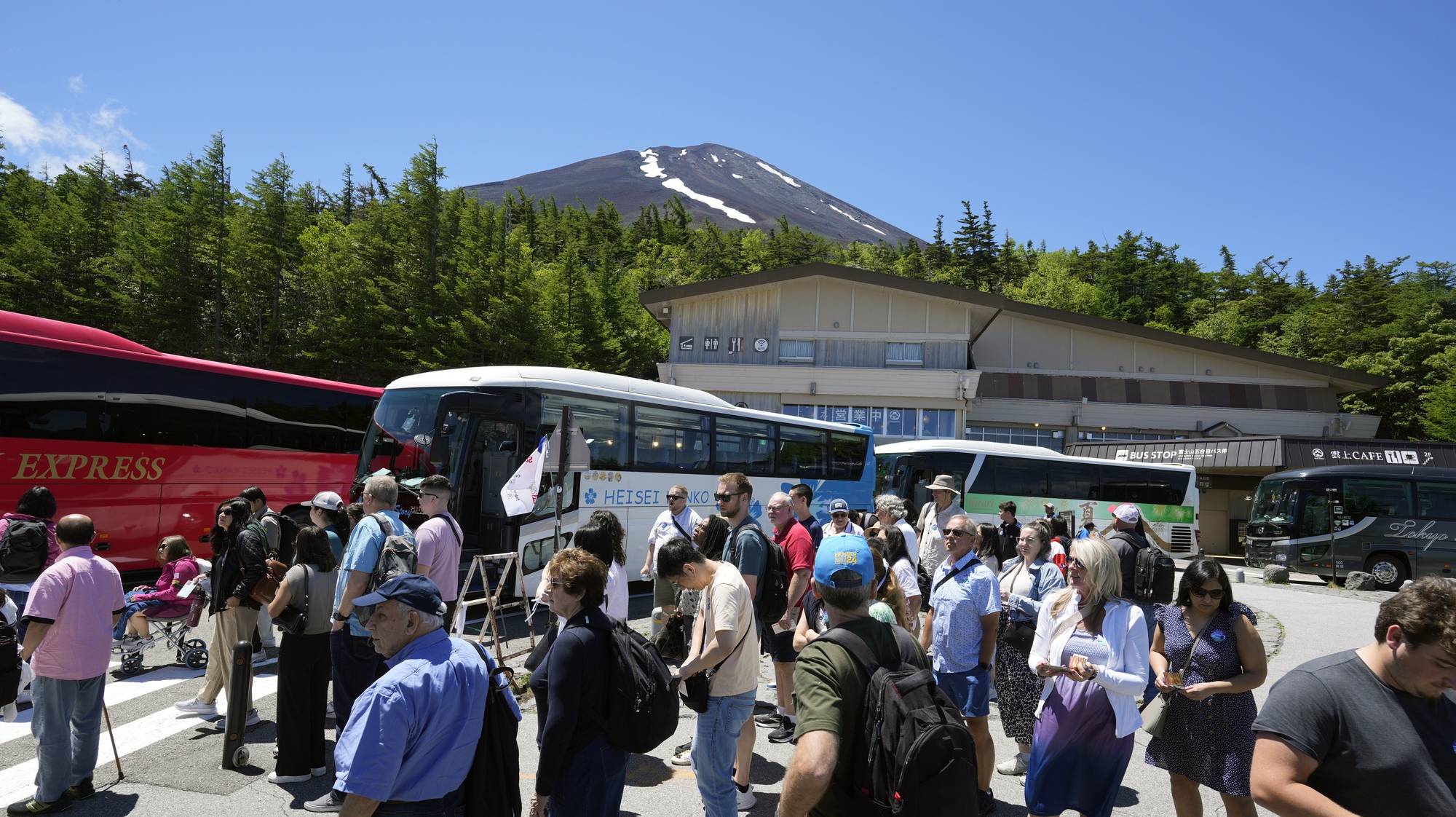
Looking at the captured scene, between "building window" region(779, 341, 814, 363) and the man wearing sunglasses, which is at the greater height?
"building window" region(779, 341, 814, 363)

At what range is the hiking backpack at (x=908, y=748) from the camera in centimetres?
244

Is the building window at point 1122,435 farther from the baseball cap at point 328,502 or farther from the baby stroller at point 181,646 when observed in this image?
the baseball cap at point 328,502

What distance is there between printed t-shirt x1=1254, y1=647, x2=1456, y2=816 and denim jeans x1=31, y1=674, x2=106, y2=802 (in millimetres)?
5978

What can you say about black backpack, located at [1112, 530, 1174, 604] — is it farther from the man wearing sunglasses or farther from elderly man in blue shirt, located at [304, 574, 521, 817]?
the man wearing sunglasses

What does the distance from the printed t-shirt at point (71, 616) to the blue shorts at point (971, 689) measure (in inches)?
200

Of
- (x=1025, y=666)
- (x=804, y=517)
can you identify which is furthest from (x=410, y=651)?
(x=804, y=517)

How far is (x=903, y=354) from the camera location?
3794 cm

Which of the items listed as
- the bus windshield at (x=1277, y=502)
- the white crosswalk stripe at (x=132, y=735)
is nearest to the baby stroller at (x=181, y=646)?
the white crosswalk stripe at (x=132, y=735)

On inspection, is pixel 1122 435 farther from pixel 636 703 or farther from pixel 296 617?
pixel 636 703

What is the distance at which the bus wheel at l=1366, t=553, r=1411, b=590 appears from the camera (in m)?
21.8

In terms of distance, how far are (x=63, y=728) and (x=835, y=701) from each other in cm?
495

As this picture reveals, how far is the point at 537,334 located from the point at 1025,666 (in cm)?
4188

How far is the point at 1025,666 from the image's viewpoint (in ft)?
17.6

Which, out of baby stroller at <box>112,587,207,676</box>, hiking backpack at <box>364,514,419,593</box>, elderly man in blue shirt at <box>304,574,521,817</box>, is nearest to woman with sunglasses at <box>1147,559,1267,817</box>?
elderly man in blue shirt at <box>304,574,521,817</box>
